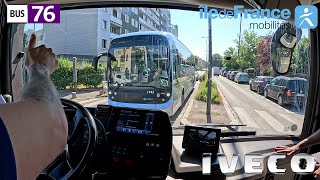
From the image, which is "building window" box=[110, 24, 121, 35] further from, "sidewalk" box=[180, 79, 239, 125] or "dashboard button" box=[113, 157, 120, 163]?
"dashboard button" box=[113, 157, 120, 163]

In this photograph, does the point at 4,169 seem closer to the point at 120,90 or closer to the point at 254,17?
the point at 254,17

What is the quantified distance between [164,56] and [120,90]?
0.93 m

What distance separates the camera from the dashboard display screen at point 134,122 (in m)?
1.91

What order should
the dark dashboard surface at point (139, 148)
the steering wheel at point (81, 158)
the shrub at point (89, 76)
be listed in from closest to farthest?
the steering wheel at point (81, 158) < the dark dashboard surface at point (139, 148) < the shrub at point (89, 76)

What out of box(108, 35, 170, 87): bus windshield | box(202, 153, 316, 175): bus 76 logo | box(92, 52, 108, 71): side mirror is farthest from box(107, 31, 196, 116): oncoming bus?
box(202, 153, 316, 175): bus 76 logo

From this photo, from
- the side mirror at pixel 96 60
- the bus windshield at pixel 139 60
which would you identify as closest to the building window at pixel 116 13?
the side mirror at pixel 96 60

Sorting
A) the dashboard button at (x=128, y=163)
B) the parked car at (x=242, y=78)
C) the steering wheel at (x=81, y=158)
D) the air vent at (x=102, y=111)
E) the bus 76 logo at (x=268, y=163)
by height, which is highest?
the parked car at (x=242, y=78)

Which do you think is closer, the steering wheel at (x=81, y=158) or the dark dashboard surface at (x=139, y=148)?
the steering wheel at (x=81, y=158)

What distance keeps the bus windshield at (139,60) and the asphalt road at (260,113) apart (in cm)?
132

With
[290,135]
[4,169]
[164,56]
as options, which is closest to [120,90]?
[164,56]

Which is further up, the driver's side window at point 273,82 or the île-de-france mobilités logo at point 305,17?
the île-de-france mobilités logo at point 305,17

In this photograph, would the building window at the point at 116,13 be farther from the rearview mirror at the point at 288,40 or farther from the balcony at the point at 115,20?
the rearview mirror at the point at 288,40

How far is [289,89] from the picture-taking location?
89.8 inches

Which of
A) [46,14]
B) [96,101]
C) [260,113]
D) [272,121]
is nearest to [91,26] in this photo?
[46,14]
